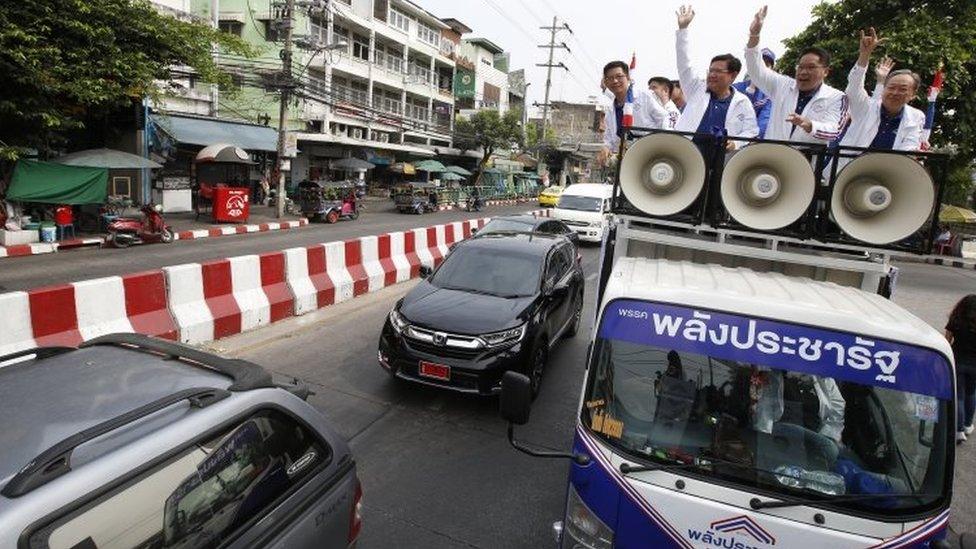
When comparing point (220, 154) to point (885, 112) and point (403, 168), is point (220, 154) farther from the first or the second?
point (885, 112)

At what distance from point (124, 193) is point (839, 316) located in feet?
69.0

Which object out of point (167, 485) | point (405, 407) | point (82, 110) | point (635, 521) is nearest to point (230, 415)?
point (167, 485)

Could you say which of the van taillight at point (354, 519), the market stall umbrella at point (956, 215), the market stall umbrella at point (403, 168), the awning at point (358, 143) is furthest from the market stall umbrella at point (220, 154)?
the market stall umbrella at point (956, 215)

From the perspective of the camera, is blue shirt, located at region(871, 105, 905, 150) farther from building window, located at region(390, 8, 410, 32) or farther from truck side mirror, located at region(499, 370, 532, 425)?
building window, located at region(390, 8, 410, 32)

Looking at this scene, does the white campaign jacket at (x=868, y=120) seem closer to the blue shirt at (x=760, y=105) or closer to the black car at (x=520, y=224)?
the blue shirt at (x=760, y=105)

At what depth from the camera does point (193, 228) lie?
61.8 feet

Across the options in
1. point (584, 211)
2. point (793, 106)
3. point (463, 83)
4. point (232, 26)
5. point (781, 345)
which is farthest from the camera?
point (463, 83)

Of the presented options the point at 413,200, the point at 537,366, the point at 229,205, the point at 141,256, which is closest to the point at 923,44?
the point at 537,366

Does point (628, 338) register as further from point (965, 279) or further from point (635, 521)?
point (965, 279)

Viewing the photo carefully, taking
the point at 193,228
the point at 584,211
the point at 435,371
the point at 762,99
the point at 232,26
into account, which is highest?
the point at 232,26

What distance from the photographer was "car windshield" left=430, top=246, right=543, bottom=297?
21.8 ft

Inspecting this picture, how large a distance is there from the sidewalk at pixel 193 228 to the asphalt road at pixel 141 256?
0.36 metres

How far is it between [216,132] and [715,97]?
23.8 m

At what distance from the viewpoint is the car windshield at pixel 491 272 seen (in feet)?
21.8
